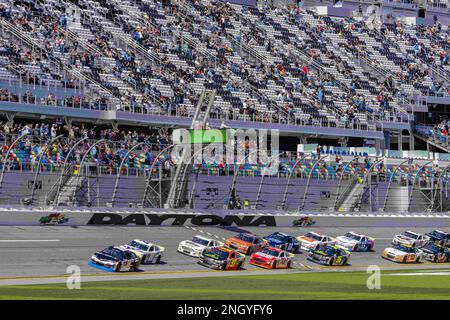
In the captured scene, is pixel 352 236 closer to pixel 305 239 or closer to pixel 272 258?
pixel 305 239

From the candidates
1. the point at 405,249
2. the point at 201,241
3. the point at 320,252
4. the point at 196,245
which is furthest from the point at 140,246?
the point at 405,249

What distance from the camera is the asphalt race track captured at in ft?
151

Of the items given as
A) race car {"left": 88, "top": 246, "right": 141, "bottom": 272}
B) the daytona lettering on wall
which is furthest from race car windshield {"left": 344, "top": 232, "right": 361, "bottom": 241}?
race car {"left": 88, "top": 246, "right": 141, "bottom": 272}

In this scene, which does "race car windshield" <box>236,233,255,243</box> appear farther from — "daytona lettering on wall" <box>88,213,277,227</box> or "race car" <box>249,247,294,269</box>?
"daytona lettering on wall" <box>88,213,277,227</box>

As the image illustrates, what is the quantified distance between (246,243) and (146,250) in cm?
740

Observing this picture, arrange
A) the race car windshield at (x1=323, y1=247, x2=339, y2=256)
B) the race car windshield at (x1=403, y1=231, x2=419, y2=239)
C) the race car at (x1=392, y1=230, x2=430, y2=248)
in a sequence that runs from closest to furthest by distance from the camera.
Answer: the race car windshield at (x1=323, y1=247, x2=339, y2=256) → the race car at (x1=392, y1=230, x2=430, y2=248) → the race car windshield at (x1=403, y1=231, x2=419, y2=239)

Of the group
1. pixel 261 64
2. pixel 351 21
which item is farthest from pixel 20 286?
pixel 351 21

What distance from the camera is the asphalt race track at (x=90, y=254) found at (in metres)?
46.2

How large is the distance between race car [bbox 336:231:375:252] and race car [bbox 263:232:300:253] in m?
3.98

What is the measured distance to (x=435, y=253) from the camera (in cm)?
6203

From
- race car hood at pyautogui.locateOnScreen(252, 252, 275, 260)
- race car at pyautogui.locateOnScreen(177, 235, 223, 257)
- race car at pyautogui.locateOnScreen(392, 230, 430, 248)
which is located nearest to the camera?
race car at pyautogui.locateOnScreen(177, 235, 223, 257)

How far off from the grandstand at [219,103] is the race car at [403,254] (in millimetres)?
7530

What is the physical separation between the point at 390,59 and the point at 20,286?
6705 centimetres

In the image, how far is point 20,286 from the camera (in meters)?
40.1
